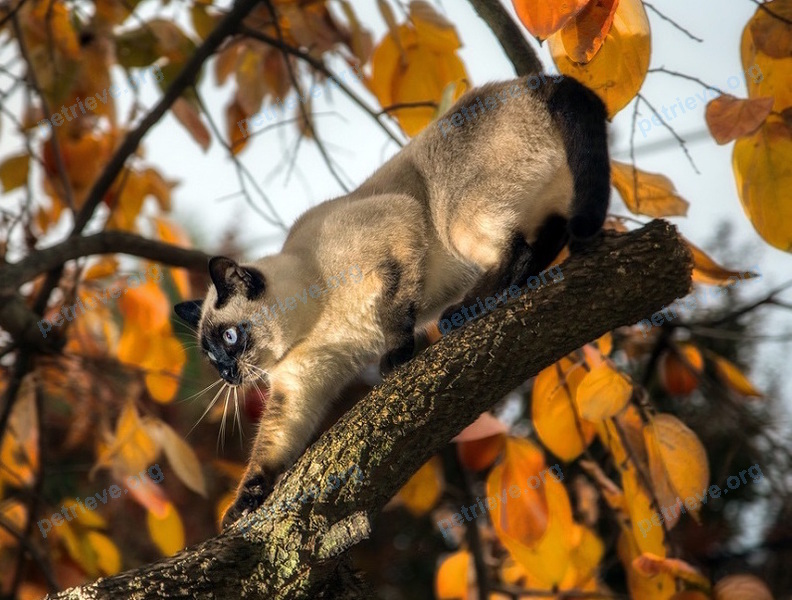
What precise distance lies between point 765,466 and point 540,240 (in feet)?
3.41

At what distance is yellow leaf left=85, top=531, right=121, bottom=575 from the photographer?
110 inches

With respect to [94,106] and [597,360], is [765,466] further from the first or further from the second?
[94,106]

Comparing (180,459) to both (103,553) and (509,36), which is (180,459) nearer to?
(103,553)

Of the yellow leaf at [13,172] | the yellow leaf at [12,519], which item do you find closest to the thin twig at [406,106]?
the yellow leaf at [13,172]

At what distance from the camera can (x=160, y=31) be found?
278 centimetres

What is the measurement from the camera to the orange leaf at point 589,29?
1631 mm

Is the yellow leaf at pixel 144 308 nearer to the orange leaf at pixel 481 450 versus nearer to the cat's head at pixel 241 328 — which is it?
the cat's head at pixel 241 328

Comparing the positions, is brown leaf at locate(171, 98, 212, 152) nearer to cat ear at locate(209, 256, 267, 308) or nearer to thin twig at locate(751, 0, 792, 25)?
cat ear at locate(209, 256, 267, 308)

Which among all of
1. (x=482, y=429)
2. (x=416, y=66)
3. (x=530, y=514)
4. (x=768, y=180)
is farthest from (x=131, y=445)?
(x=768, y=180)

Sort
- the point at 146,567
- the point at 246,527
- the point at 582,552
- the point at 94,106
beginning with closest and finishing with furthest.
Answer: the point at 146,567, the point at 246,527, the point at 582,552, the point at 94,106

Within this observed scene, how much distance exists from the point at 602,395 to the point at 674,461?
275 millimetres

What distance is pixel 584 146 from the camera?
196cm

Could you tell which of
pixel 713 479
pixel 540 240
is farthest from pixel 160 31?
pixel 713 479

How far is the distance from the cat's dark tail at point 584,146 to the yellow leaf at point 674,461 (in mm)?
594
